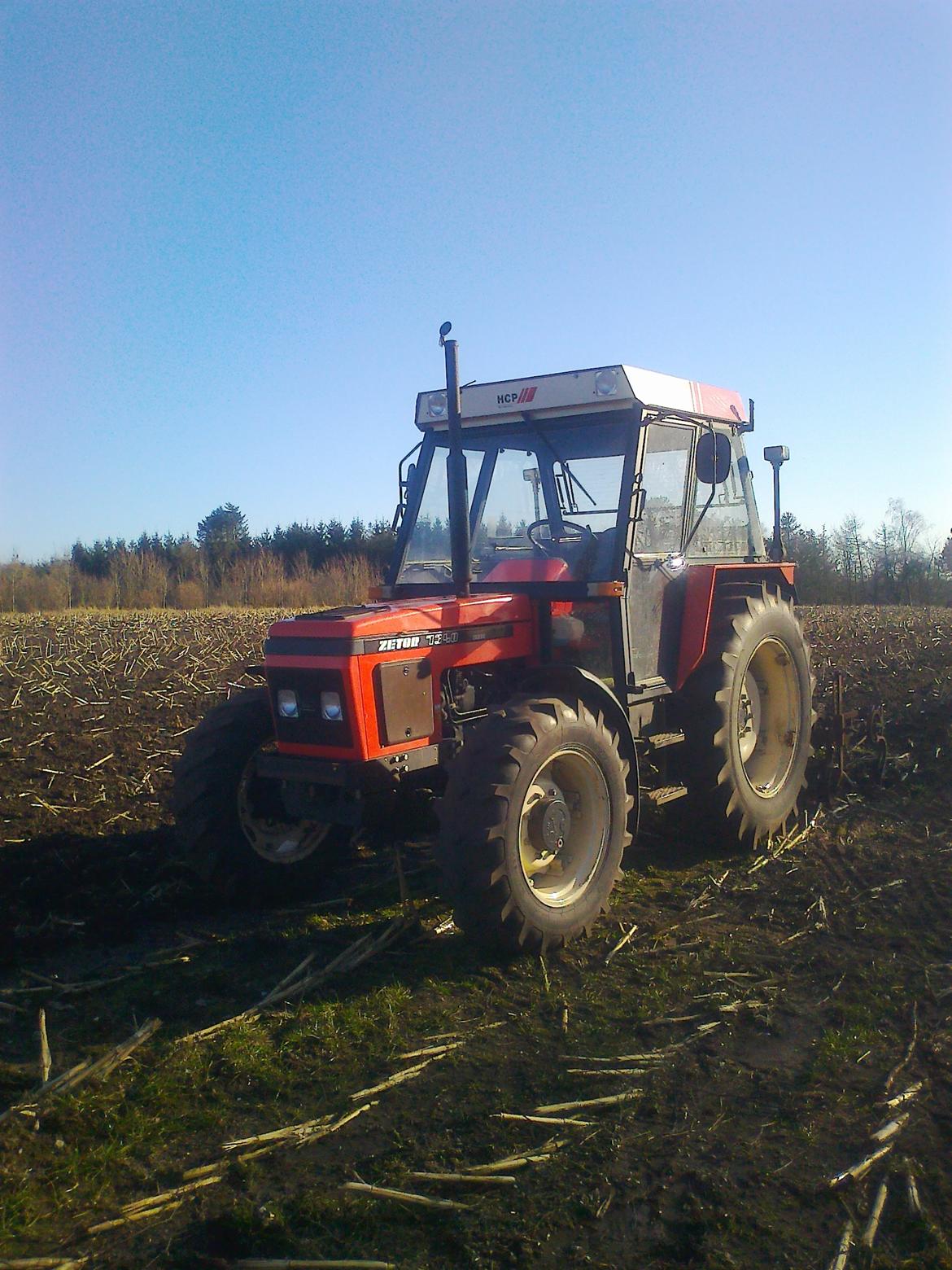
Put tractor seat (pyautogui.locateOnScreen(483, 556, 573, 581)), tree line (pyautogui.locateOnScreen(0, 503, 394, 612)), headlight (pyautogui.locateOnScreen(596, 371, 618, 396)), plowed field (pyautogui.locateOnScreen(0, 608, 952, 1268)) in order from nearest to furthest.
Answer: plowed field (pyautogui.locateOnScreen(0, 608, 952, 1268)) → headlight (pyautogui.locateOnScreen(596, 371, 618, 396)) → tractor seat (pyautogui.locateOnScreen(483, 556, 573, 581)) → tree line (pyautogui.locateOnScreen(0, 503, 394, 612))

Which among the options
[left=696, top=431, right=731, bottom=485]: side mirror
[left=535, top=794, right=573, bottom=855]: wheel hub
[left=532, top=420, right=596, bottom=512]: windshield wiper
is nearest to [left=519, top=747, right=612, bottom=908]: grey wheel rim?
[left=535, top=794, right=573, bottom=855]: wheel hub

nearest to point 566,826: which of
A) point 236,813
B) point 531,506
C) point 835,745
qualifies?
point 236,813

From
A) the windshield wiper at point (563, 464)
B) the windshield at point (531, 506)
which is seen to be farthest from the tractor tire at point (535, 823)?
the windshield wiper at point (563, 464)

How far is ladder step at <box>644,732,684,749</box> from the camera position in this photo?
224 inches

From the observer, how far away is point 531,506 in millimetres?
5840

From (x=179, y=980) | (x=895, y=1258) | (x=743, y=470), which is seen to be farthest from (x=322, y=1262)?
(x=743, y=470)

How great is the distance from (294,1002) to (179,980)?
57 centimetres

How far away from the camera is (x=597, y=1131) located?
10.4 ft

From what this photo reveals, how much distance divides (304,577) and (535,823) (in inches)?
1059

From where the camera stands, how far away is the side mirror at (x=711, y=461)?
5551 millimetres

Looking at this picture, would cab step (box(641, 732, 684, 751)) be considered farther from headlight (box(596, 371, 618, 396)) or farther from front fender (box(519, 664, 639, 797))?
headlight (box(596, 371, 618, 396))

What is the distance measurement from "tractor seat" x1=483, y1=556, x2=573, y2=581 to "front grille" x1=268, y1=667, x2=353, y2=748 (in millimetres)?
1293

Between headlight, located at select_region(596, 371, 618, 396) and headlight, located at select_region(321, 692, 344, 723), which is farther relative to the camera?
headlight, located at select_region(596, 371, 618, 396)

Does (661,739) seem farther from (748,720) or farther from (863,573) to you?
(863,573)
